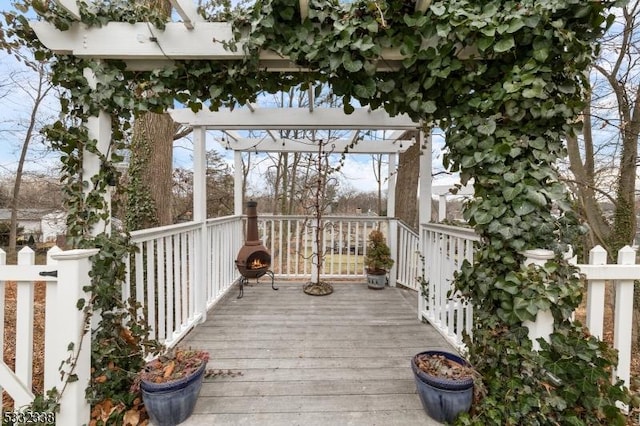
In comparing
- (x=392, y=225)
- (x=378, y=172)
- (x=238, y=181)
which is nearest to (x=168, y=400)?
(x=238, y=181)

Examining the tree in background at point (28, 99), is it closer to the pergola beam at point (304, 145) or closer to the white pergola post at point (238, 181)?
the white pergola post at point (238, 181)

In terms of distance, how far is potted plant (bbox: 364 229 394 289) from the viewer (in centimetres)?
398

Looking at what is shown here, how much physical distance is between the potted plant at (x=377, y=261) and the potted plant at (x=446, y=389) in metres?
2.28

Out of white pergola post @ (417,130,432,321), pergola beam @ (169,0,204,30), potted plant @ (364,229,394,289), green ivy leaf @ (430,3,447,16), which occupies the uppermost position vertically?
pergola beam @ (169,0,204,30)

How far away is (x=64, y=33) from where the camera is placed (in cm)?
166

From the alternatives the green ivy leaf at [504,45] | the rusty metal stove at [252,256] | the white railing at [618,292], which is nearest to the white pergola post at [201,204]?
the rusty metal stove at [252,256]

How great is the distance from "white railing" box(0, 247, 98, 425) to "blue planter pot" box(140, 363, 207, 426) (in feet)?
1.06

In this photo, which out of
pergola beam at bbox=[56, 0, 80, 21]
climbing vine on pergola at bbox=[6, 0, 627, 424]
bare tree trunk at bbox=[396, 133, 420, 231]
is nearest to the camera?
climbing vine on pergola at bbox=[6, 0, 627, 424]

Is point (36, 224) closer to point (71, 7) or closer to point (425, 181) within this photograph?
point (71, 7)

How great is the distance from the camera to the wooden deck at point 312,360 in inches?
66.6

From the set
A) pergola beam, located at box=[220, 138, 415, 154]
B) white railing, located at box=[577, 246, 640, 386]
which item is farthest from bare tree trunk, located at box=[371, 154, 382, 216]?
white railing, located at box=[577, 246, 640, 386]

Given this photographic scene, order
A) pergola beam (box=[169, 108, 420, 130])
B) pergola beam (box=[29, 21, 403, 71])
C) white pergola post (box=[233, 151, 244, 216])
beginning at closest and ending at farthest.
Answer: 1. pergola beam (box=[29, 21, 403, 71])
2. pergola beam (box=[169, 108, 420, 130])
3. white pergola post (box=[233, 151, 244, 216])

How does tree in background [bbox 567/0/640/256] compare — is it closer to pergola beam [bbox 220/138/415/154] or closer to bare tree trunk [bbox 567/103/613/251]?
bare tree trunk [bbox 567/103/613/251]

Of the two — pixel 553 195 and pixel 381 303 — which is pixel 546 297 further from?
pixel 381 303
